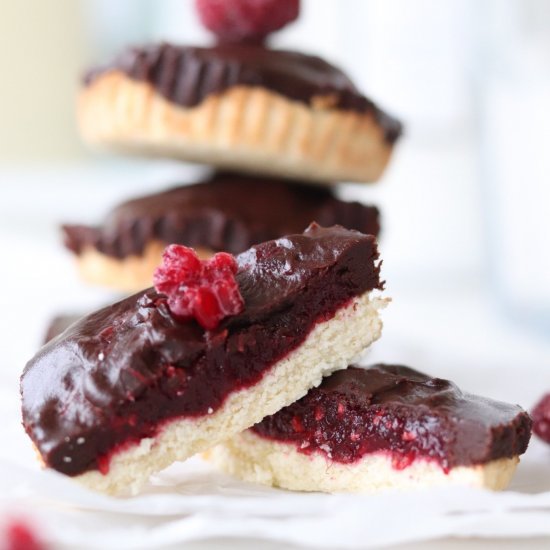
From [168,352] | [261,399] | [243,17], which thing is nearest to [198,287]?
[168,352]

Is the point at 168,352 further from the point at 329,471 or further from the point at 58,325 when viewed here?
the point at 58,325

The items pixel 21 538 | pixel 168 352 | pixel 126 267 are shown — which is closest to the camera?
pixel 21 538

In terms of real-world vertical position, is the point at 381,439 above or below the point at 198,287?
below

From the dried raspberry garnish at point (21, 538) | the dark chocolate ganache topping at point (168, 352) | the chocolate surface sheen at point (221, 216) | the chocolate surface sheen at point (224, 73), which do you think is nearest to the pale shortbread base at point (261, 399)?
the dark chocolate ganache topping at point (168, 352)

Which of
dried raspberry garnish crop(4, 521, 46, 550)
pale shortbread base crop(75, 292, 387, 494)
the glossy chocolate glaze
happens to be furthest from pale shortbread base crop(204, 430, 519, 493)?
the glossy chocolate glaze

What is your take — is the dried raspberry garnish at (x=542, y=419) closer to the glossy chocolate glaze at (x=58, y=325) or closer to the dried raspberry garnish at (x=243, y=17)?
the glossy chocolate glaze at (x=58, y=325)

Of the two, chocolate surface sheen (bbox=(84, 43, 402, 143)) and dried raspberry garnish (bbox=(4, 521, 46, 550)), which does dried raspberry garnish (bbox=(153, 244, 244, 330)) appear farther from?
chocolate surface sheen (bbox=(84, 43, 402, 143))
